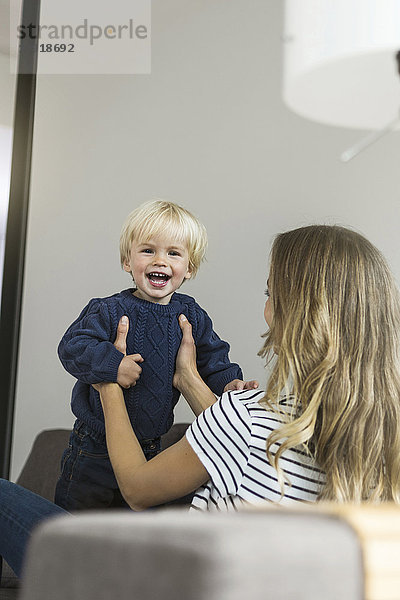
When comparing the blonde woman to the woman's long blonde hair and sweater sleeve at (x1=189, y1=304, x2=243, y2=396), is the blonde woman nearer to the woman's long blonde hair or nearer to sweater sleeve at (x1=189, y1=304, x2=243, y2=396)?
the woman's long blonde hair

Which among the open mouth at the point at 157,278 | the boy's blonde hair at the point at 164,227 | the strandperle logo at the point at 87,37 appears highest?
the strandperle logo at the point at 87,37

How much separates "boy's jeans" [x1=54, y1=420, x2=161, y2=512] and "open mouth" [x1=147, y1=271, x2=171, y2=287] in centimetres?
36

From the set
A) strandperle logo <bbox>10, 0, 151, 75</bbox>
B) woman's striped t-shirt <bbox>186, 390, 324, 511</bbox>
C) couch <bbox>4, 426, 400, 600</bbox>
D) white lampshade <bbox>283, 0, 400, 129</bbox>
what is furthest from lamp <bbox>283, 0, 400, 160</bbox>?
strandperle logo <bbox>10, 0, 151, 75</bbox>

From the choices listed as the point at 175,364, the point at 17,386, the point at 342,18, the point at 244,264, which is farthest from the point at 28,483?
the point at 342,18

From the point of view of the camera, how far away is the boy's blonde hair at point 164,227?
1.63 meters

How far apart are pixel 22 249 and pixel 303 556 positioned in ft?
7.29

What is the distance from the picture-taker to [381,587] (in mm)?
500

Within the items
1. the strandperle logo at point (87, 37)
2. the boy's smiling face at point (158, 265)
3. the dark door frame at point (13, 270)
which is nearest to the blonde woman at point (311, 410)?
the boy's smiling face at point (158, 265)

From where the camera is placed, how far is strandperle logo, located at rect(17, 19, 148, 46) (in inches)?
98.0

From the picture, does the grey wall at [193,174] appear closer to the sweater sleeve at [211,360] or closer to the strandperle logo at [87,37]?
the strandperle logo at [87,37]

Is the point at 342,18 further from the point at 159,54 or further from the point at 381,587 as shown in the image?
the point at 159,54

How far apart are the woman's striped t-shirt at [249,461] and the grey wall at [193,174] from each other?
0.93 meters

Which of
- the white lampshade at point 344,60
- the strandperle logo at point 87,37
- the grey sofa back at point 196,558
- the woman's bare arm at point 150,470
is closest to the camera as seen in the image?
the grey sofa back at point 196,558

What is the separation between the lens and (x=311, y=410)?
105 centimetres
